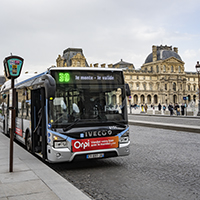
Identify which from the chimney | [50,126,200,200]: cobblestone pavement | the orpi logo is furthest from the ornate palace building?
the orpi logo

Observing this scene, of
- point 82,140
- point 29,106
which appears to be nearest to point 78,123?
point 82,140

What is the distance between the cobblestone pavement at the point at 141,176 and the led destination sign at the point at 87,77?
179cm

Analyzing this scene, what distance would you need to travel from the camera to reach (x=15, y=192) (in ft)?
12.9

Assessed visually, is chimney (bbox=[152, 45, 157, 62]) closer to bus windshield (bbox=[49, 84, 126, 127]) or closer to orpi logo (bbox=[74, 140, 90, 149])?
bus windshield (bbox=[49, 84, 126, 127])

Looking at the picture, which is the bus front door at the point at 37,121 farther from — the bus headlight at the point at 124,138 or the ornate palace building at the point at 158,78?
the ornate palace building at the point at 158,78

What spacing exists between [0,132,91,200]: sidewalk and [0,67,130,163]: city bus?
48cm

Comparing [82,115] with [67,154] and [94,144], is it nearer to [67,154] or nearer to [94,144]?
[94,144]

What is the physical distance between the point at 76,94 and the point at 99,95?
48 centimetres

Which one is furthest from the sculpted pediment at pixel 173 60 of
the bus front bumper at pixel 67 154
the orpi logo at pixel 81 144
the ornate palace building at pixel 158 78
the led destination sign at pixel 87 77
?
the orpi logo at pixel 81 144

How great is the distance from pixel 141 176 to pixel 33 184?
75.7 inches

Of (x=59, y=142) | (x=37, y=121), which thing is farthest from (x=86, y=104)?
(x=37, y=121)

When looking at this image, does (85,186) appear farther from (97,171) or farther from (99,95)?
(99,95)

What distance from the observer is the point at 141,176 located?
16.8 ft

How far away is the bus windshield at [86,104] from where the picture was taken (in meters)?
5.52
